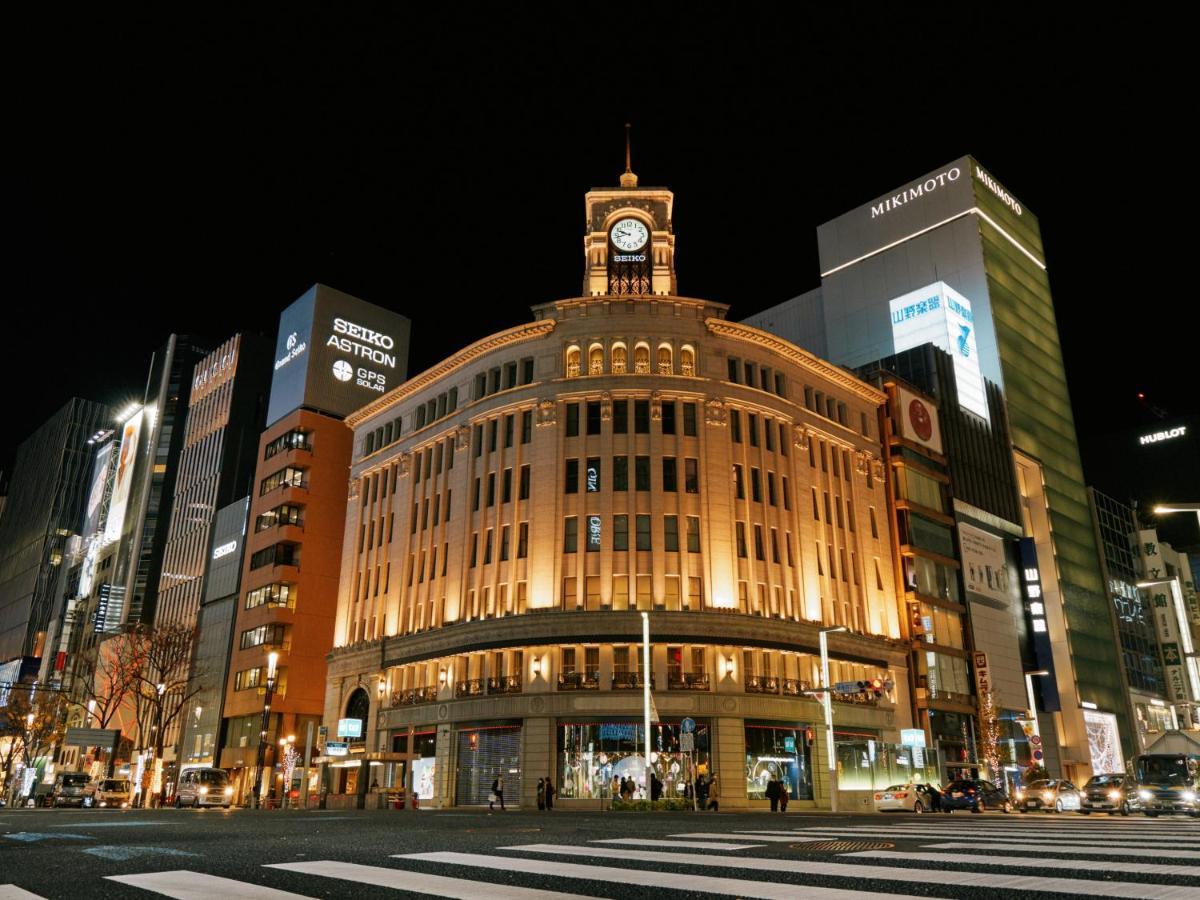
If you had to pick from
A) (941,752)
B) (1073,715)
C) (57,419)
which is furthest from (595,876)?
(57,419)

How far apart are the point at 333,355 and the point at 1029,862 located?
7190 centimetres

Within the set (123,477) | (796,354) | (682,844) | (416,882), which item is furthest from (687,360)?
(123,477)

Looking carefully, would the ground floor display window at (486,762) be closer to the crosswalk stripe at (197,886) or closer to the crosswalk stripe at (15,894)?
the crosswalk stripe at (197,886)

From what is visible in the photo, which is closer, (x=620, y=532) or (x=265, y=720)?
(x=265, y=720)

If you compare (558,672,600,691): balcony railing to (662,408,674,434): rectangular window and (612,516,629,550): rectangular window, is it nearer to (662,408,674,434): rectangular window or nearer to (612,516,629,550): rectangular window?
(612,516,629,550): rectangular window

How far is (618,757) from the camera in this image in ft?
140

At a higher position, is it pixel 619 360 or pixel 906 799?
pixel 619 360

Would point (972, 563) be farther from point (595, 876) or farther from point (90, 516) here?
point (90, 516)

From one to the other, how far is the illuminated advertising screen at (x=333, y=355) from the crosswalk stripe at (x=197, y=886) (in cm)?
6604

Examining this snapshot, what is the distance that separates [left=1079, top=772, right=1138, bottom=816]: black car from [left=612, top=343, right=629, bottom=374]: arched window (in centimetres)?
3024

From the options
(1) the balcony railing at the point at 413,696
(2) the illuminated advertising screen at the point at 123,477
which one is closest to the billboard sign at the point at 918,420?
(1) the balcony railing at the point at 413,696

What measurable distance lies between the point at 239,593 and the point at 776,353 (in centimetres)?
4653

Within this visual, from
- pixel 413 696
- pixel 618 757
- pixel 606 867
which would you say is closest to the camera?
pixel 606 867

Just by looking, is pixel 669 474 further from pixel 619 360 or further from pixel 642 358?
pixel 619 360
